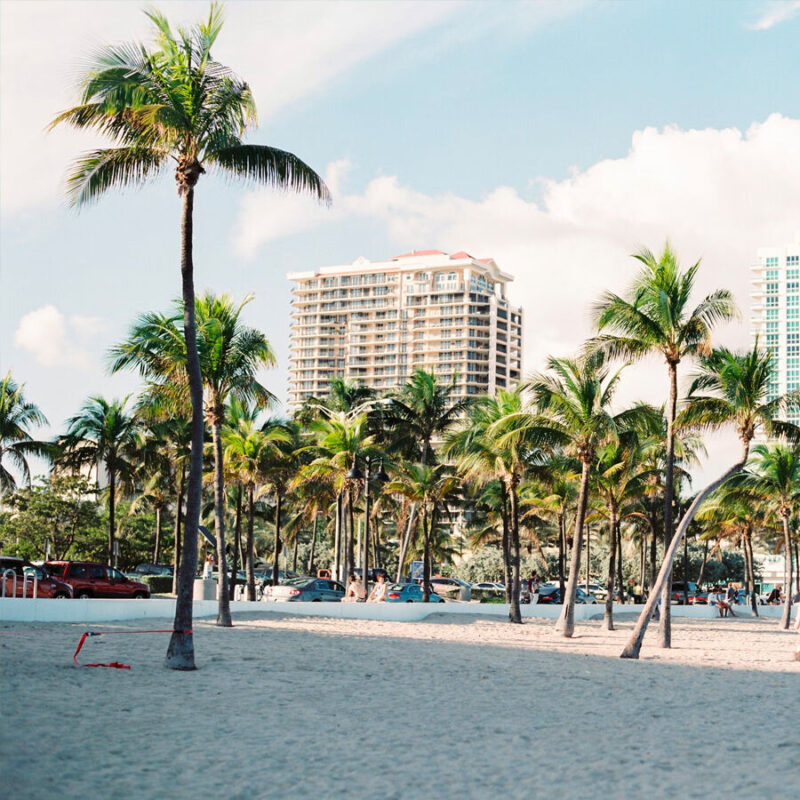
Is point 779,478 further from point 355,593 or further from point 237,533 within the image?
point 237,533

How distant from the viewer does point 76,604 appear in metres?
24.1

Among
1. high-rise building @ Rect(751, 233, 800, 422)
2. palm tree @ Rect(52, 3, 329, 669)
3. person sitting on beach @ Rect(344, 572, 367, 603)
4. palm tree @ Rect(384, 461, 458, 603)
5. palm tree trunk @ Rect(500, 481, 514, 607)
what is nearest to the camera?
palm tree @ Rect(52, 3, 329, 669)

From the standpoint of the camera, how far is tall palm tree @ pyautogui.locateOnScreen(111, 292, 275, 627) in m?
23.1

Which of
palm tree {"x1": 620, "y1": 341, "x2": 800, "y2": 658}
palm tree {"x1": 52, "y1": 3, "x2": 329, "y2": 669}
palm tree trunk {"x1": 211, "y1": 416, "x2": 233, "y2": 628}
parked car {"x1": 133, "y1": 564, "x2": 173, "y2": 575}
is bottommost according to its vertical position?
parked car {"x1": 133, "y1": 564, "x2": 173, "y2": 575}

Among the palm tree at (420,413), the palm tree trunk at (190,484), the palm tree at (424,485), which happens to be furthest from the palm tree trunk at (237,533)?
the palm tree trunk at (190,484)

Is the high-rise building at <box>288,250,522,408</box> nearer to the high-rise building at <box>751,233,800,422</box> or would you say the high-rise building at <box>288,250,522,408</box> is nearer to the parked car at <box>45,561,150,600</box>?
the high-rise building at <box>751,233,800,422</box>

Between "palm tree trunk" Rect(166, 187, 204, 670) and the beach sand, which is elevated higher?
"palm tree trunk" Rect(166, 187, 204, 670)

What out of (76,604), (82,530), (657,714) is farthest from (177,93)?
(82,530)

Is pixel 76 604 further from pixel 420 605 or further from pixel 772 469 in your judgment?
pixel 772 469

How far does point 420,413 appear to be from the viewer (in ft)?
149

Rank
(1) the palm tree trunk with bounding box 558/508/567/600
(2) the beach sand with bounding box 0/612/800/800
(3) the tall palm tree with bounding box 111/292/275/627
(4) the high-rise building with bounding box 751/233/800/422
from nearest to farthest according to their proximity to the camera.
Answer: (2) the beach sand with bounding box 0/612/800/800, (3) the tall palm tree with bounding box 111/292/275/627, (1) the palm tree trunk with bounding box 558/508/567/600, (4) the high-rise building with bounding box 751/233/800/422

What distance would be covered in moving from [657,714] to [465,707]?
2583mm

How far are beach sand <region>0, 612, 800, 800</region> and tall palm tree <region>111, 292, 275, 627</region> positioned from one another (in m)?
5.63

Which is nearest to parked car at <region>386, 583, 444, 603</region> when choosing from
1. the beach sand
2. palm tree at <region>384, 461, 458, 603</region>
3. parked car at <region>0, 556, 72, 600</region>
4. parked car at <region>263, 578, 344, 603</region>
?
palm tree at <region>384, 461, 458, 603</region>
